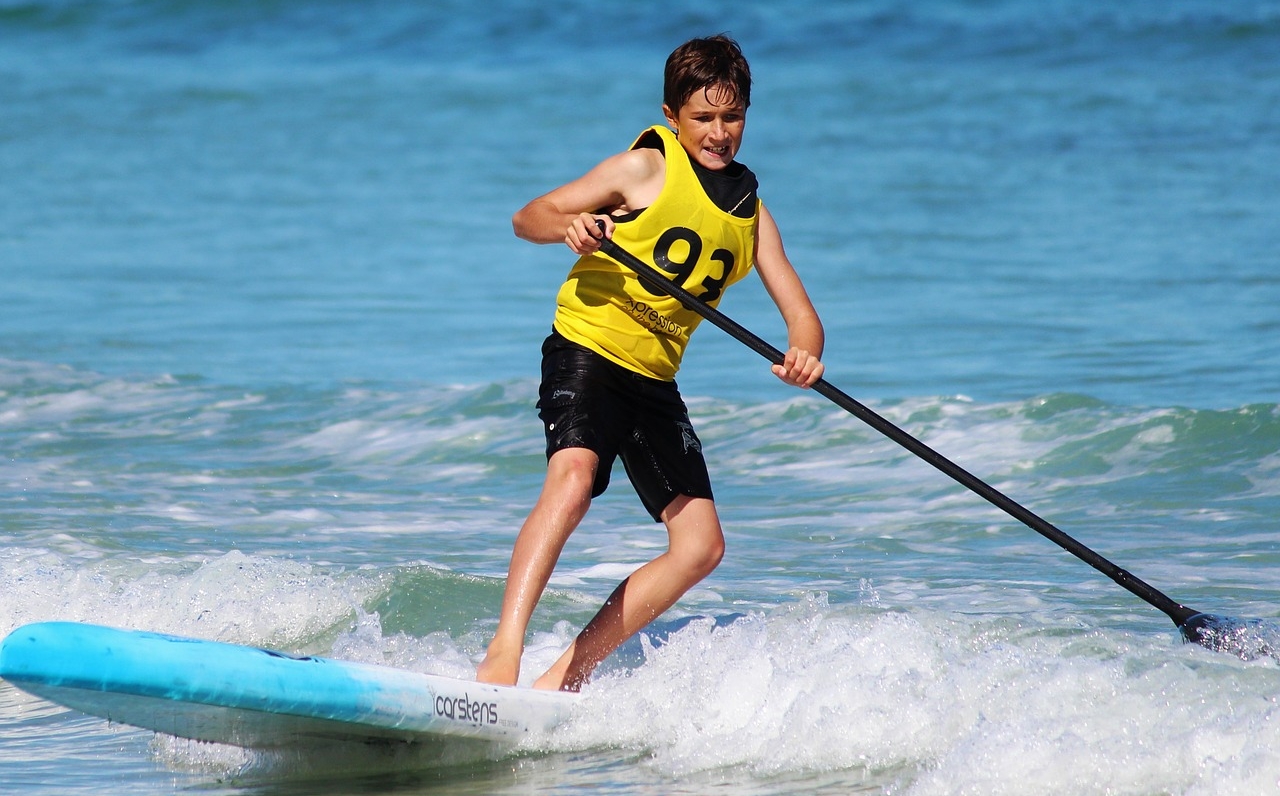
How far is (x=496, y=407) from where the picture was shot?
936 centimetres

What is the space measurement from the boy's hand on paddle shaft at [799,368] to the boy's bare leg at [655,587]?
42cm

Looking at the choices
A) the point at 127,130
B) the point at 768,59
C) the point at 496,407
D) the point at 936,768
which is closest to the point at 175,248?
the point at 496,407

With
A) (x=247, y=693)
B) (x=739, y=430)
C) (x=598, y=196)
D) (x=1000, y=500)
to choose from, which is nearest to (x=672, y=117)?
(x=598, y=196)

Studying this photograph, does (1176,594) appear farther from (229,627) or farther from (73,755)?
(73,755)

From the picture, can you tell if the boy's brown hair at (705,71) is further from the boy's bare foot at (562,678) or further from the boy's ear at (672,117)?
the boy's bare foot at (562,678)

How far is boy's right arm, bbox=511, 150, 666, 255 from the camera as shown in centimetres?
404

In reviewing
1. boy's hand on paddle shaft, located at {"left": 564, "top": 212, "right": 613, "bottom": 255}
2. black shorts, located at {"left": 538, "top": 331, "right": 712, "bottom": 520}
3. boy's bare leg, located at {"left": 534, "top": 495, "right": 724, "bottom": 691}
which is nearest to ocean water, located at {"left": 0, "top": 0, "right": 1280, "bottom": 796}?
boy's bare leg, located at {"left": 534, "top": 495, "right": 724, "bottom": 691}

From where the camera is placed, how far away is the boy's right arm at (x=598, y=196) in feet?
13.3

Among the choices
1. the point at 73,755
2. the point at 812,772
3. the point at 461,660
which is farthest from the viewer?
the point at 461,660

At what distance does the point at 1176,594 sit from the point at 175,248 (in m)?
12.7

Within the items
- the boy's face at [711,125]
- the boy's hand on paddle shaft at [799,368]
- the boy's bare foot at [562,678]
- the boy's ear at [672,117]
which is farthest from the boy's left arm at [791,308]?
the boy's bare foot at [562,678]

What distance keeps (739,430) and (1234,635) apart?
4.52 m

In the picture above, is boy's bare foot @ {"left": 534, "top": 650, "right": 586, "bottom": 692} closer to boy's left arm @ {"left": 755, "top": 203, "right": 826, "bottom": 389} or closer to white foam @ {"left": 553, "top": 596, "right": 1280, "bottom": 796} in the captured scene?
white foam @ {"left": 553, "top": 596, "right": 1280, "bottom": 796}

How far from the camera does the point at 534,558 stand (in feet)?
13.3
